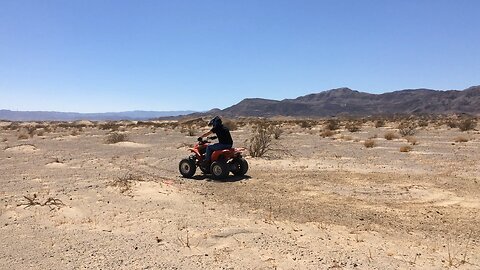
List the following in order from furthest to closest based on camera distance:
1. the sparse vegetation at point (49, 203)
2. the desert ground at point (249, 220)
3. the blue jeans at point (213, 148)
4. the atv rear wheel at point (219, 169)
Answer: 1. the blue jeans at point (213, 148)
2. the atv rear wheel at point (219, 169)
3. the sparse vegetation at point (49, 203)
4. the desert ground at point (249, 220)

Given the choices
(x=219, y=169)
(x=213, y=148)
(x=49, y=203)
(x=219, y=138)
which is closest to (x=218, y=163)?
(x=219, y=169)

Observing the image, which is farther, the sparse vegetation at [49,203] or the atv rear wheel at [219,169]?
the atv rear wheel at [219,169]

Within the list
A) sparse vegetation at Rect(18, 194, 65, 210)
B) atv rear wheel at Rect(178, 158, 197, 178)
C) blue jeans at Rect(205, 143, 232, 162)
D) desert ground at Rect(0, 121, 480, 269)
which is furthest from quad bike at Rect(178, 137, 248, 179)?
sparse vegetation at Rect(18, 194, 65, 210)

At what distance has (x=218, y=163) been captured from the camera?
1350 cm

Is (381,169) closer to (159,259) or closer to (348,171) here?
(348,171)

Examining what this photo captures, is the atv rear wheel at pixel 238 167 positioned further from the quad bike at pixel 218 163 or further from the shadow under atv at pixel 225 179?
the shadow under atv at pixel 225 179

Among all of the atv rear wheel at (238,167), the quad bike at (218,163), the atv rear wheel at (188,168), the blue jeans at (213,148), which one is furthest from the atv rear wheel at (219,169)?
the atv rear wheel at (188,168)

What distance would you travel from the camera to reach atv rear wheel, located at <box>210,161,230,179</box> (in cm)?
1345

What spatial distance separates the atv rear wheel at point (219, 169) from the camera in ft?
44.1

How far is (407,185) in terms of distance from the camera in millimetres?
12234

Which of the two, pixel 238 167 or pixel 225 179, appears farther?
pixel 238 167

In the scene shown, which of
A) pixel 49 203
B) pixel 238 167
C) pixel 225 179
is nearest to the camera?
pixel 49 203

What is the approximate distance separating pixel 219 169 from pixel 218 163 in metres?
0.19

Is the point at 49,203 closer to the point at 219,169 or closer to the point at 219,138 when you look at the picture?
the point at 219,169
